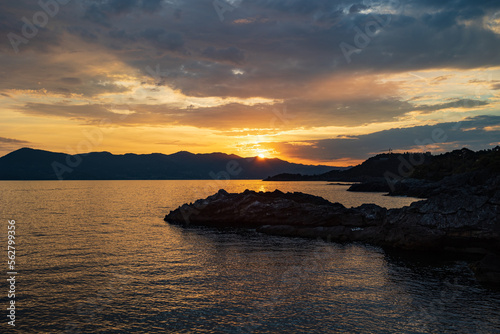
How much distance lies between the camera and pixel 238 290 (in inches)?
999

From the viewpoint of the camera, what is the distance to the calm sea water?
1944cm

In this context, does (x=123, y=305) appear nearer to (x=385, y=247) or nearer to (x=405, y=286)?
(x=405, y=286)

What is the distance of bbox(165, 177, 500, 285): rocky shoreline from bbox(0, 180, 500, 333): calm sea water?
5501 millimetres

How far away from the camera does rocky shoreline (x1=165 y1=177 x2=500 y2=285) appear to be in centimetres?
3919

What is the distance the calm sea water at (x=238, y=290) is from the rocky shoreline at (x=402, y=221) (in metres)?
5.50

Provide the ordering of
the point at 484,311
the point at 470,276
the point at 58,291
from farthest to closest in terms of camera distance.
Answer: the point at 470,276, the point at 58,291, the point at 484,311

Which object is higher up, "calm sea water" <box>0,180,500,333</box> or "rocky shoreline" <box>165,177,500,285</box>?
"rocky shoreline" <box>165,177,500,285</box>

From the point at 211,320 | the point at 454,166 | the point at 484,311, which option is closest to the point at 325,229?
the point at 484,311

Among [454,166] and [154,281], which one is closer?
[154,281]

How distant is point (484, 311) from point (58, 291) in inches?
1258

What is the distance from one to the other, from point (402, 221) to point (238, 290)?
31.1 meters

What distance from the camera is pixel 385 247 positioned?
43844 millimetres

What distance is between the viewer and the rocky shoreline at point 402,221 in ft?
129

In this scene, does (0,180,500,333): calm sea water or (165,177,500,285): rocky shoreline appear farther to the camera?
(165,177,500,285): rocky shoreline
